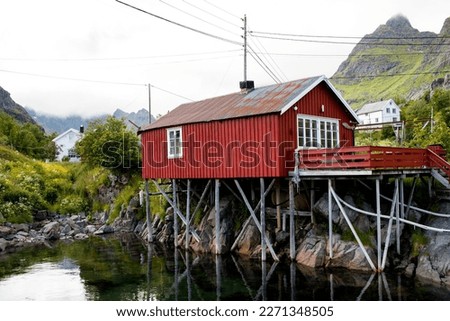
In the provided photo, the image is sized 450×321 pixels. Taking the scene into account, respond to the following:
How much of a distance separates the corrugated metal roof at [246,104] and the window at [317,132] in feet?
4.46

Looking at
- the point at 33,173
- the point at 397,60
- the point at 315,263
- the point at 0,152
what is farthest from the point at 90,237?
the point at 397,60

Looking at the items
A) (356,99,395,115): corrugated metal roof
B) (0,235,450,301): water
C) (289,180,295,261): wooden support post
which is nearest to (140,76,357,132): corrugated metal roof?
(289,180,295,261): wooden support post

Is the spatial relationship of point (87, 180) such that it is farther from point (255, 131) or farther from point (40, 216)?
point (255, 131)

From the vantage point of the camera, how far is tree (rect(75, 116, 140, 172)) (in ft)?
130

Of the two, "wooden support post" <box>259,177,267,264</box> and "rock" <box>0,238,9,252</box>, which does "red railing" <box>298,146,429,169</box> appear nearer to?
"wooden support post" <box>259,177,267,264</box>

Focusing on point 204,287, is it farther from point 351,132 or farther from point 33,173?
point 33,173

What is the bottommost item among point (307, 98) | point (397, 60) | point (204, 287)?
point (204, 287)

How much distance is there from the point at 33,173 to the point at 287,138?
98.8 ft

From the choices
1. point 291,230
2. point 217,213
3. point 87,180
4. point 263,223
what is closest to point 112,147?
point 87,180

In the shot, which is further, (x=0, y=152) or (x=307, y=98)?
(x=0, y=152)

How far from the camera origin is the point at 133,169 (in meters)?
39.8

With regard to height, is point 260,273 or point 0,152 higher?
point 0,152

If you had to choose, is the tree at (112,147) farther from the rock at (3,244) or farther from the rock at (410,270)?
the rock at (410,270)
